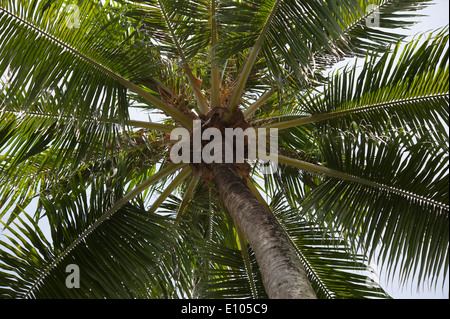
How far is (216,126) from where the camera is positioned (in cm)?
382

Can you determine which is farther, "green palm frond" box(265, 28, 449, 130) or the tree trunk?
"green palm frond" box(265, 28, 449, 130)

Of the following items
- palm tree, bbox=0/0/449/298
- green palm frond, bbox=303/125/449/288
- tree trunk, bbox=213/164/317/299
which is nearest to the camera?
tree trunk, bbox=213/164/317/299

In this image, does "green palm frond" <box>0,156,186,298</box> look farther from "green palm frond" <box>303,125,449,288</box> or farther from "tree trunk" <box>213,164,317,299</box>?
"green palm frond" <box>303,125,449,288</box>

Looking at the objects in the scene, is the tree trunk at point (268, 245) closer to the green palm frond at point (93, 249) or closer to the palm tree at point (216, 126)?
the palm tree at point (216, 126)

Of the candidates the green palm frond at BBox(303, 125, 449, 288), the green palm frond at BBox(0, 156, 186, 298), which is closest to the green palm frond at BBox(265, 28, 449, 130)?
the green palm frond at BBox(303, 125, 449, 288)

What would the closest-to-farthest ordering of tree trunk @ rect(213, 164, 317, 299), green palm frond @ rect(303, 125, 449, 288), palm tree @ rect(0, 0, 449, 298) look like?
tree trunk @ rect(213, 164, 317, 299) < green palm frond @ rect(303, 125, 449, 288) < palm tree @ rect(0, 0, 449, 298)

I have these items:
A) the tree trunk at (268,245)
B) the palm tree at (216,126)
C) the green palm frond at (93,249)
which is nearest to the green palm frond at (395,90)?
the palm tree at (216,126)

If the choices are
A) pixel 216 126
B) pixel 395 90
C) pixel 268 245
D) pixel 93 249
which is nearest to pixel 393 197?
pixel 395 90

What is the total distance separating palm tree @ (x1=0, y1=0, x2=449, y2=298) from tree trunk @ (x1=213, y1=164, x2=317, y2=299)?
0.02m

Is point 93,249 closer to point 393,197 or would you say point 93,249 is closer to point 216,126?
point 216,126

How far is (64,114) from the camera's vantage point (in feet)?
12.7

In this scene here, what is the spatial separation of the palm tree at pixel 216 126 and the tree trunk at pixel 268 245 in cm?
2

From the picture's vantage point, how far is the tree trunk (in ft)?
7.93

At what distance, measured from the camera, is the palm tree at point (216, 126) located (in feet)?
11.2
